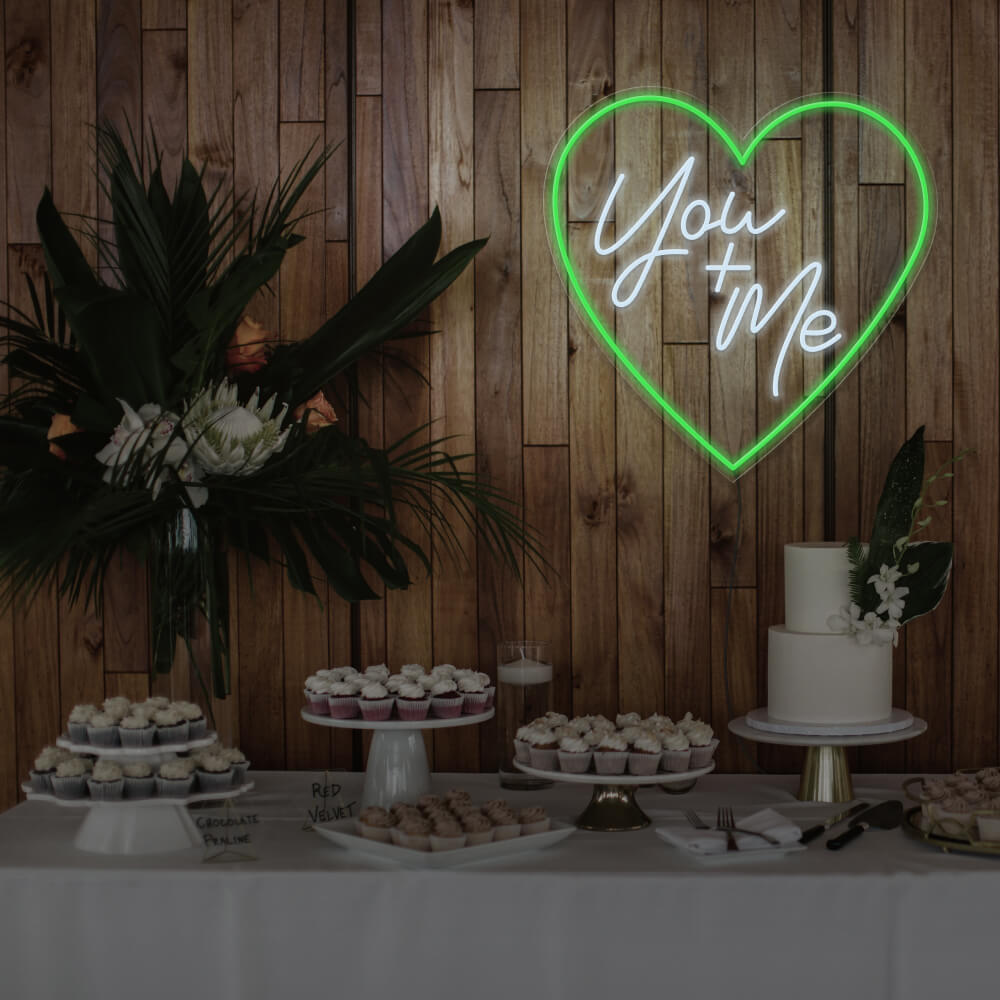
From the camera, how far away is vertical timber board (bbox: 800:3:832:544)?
7.61 ft

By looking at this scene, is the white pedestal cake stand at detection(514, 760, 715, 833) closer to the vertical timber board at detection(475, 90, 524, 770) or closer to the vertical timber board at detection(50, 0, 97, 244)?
the vertical timber board at detection(475, 90, 524, 770)

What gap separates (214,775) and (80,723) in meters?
0.23

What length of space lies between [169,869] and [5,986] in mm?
290

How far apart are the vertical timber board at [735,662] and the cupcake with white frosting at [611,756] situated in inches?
24.2

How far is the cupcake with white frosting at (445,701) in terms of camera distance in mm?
1944

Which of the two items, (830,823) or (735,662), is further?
(735,662)

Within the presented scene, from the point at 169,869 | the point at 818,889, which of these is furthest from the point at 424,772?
the point at 818,889

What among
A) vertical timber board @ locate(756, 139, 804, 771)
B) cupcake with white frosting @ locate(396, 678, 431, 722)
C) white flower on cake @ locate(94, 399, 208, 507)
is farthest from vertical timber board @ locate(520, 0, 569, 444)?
white flower on cake @ locate(94, 399, 208, 507)

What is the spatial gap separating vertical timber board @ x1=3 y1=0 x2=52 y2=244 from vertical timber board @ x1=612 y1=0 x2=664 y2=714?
1239mm

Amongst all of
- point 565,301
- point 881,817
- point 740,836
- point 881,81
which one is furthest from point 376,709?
point 881,81

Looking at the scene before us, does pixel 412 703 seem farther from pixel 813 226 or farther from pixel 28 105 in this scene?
pixel 28 105

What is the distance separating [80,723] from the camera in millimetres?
1747

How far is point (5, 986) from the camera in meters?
1.62

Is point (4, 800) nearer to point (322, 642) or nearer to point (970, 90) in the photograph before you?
point (322, 642)
